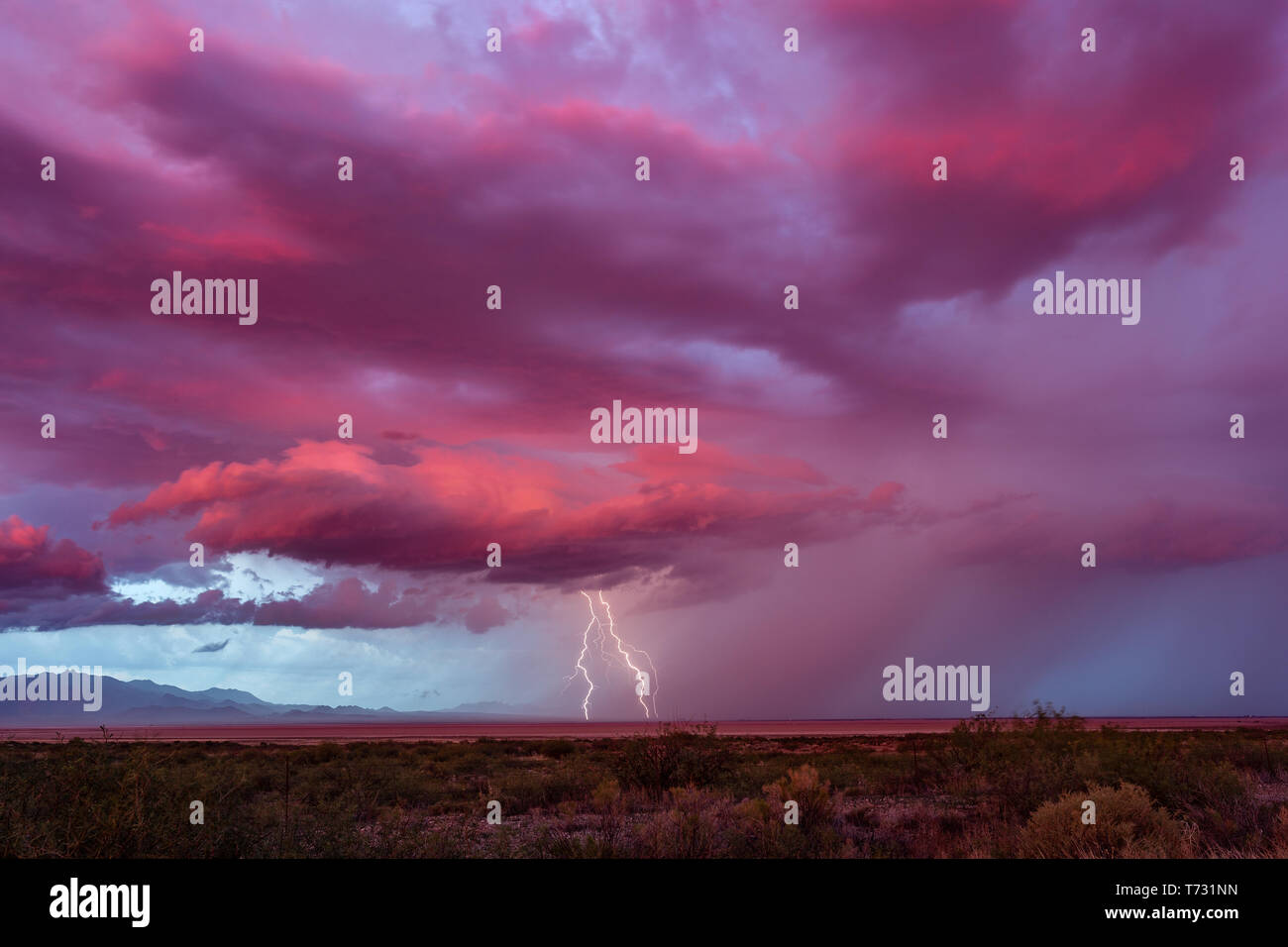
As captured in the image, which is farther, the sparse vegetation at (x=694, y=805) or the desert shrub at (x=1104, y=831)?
the desert shrub at (x=1104, y=831)

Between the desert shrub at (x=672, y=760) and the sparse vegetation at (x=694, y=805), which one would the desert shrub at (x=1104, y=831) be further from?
the desert shrub at (x=672, y=760)

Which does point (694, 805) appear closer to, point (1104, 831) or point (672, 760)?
point (672, 760)

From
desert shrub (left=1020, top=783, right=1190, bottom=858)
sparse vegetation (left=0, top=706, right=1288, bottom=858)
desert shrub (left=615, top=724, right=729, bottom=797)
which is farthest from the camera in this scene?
desert shrub (left=615, top=724, right=729, bottom=797)

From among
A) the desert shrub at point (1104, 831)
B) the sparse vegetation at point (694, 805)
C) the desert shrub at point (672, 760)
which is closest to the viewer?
the sparse vegetation at point (694, 805)

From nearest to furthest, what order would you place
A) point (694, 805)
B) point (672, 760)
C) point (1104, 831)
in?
point (1104, 831) < point (694, 805) < point (672, 760)

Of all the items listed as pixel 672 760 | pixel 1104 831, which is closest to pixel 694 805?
pixel 672 760

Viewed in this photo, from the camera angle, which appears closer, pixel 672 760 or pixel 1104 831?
pixel 1104 831

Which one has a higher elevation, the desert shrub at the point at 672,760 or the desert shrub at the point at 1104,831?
the desert shrub at the point at 1104,831

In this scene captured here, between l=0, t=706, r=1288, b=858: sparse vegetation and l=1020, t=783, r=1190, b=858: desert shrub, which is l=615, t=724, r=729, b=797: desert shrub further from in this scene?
l=1020, t=783, r=1190, b=858: desert shrub

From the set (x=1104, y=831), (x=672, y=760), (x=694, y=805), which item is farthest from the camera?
(x=672, y=760)

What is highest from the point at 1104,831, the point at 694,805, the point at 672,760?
the point at 1104,831

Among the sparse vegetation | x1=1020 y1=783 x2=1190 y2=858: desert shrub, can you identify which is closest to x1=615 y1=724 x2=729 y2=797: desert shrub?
the sparse vegetation

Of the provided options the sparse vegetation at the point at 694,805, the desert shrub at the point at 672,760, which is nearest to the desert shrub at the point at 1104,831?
the sparse vegetation at the point at 694,805
